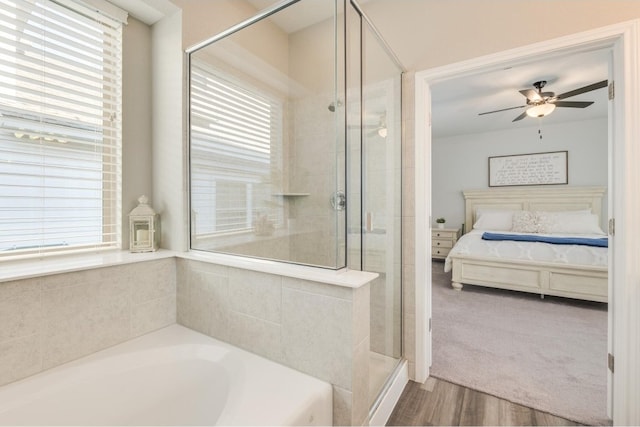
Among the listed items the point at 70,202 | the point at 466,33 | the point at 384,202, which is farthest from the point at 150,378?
the point at 466,33

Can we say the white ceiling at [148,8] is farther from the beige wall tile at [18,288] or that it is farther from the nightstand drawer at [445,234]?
the nightstand drawer at [445,234]

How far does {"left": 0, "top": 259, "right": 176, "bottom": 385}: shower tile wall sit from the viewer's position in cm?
113

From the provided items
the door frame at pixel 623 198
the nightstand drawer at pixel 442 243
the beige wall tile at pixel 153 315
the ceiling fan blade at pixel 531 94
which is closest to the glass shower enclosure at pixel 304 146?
the beige wall tile at pixel 153 315

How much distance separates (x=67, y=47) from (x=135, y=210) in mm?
921

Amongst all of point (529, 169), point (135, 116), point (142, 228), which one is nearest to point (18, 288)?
point (142, 228)

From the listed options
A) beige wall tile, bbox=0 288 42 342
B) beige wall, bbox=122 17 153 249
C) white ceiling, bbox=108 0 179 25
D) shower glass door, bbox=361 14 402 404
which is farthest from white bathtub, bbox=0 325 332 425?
white ceiling, bbox=108 0 179 25

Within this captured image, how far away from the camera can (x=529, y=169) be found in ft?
16.3

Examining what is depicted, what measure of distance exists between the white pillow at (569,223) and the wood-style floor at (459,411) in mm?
3769

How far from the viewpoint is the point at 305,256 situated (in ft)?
5.13

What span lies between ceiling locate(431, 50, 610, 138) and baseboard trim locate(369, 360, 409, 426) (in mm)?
1843

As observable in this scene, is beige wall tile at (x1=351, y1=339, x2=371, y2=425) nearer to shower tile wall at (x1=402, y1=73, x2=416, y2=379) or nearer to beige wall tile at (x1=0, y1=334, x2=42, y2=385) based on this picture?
shower tile wall at (x1=402, y1=73, x2=416, y2=379)

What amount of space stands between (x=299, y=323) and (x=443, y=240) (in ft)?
15.6

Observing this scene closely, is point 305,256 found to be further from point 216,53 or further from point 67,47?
point 67,47

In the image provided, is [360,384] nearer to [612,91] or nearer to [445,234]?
[612,91]
